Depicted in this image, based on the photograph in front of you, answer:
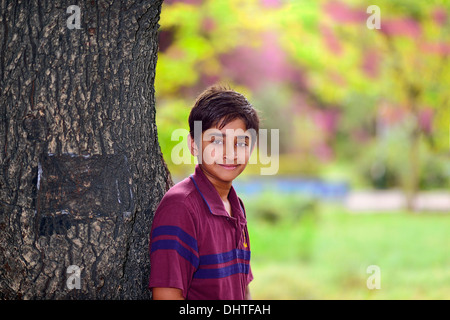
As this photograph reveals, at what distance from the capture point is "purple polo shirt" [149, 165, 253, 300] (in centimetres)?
174

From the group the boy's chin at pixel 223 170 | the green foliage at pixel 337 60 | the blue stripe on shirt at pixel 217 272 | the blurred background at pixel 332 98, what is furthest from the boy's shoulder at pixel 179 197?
the green foliage at pixel 337 60

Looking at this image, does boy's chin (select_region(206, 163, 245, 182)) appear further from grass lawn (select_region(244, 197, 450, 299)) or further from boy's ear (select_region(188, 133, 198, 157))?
grass lawn (select_region(244, 197, 450, 299))

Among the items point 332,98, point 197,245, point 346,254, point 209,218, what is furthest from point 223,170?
point 332,98

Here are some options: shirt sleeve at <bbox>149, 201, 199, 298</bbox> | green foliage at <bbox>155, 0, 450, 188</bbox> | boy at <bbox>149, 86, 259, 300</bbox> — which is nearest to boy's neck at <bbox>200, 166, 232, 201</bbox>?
boy at <bbox>149, 86, 259, 300</bbox>

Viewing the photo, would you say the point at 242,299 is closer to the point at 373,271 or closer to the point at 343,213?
the point at 373,271

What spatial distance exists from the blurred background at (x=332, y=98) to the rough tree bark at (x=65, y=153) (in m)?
1.29

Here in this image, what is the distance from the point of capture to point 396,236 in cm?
778

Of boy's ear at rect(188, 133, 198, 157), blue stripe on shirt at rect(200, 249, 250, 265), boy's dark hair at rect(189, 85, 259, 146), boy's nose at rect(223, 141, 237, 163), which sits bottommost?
blue stripe on shirt at rect(200, 249, 250, 265)

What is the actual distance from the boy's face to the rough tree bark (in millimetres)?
272

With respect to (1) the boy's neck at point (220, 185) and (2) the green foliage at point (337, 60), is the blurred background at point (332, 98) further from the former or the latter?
(1) the boy's neck at point (220, 185)

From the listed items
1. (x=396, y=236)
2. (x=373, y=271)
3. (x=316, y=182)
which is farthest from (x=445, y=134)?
(x=373, y=271)

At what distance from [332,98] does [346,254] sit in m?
4.27

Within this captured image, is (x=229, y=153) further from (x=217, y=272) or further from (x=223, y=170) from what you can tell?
(x=217, y=272)

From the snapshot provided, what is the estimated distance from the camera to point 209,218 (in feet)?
6.14
